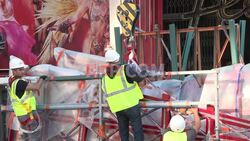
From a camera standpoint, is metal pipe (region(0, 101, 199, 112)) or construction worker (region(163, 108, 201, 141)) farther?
metal pipe (region(0, 101, 199, 112))

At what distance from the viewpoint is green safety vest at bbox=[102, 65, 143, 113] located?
285 inches

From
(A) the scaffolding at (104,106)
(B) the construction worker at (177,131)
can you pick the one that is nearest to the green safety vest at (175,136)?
(B) the construction worker at (177,131)

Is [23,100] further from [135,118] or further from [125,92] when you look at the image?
[135,118]

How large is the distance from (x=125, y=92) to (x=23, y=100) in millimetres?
1673

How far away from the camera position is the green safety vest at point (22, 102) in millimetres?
7680

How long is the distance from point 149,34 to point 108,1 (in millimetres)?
2265

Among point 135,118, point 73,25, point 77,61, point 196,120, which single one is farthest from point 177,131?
point 73,25

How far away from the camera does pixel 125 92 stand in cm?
726

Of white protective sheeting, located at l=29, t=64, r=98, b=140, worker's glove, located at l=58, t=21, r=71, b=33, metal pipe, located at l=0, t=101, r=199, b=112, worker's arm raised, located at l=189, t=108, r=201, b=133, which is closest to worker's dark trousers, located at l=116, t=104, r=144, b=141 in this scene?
metal pipe, located at l=0, t=101, r=199, b=112

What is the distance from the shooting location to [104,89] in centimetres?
747

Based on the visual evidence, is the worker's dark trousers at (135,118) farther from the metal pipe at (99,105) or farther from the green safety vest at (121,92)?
the metal pipe at (99,105)

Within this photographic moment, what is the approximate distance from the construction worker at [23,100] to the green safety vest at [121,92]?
4.36 ft

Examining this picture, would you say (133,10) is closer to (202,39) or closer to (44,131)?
(44,131)

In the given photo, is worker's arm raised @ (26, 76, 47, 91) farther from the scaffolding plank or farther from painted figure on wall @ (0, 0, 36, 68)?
painted figure on wall @ (0, 0, 36, 68)
